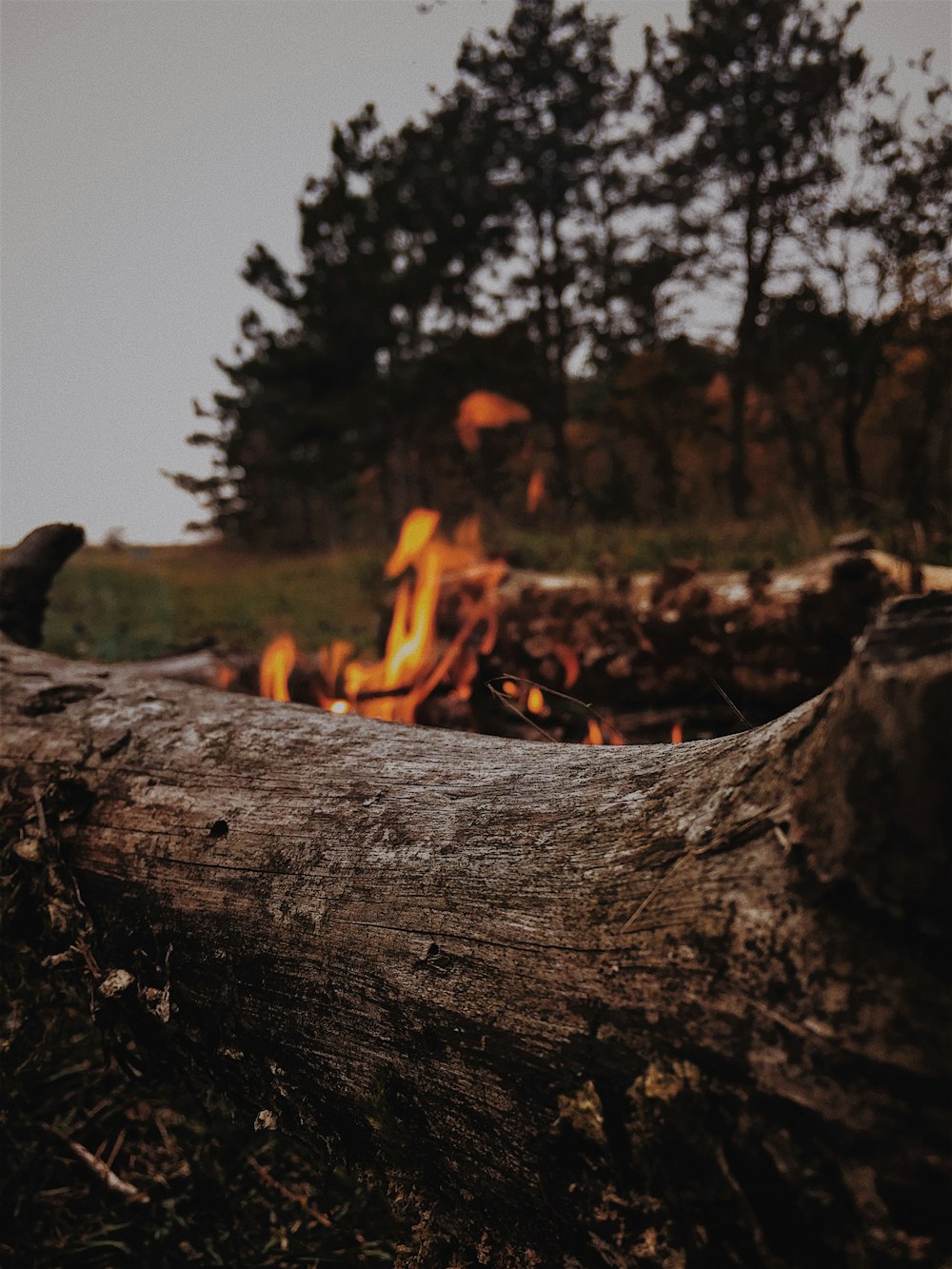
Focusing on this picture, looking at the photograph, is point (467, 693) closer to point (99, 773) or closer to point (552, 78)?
point (99, 773)

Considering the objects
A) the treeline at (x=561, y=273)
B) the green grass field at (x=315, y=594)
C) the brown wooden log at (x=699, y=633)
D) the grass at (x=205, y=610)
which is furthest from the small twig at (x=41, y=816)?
the treeline at (x=561, y=273)

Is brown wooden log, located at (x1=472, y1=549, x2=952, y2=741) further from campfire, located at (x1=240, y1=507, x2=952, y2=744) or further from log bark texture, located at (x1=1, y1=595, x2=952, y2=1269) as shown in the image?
log bark texture, located at (x1=1, y1=595, x2=952, y2=1269)

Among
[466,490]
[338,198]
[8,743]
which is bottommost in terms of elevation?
[8,743]

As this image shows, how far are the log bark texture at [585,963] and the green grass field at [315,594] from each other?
9.82 ft

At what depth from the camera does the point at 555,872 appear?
0.89m

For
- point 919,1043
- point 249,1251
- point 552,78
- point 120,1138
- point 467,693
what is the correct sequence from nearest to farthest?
point 919,1043, point 249,1251, point 120,1138, point 467,693, point 552,78

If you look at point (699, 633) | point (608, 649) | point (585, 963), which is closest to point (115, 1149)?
point (585, 963)

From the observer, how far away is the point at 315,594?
15.7m

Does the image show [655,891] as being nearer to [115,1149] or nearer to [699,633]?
[115,1149]

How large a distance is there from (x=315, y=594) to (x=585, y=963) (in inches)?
607

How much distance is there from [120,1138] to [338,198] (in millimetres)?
20871

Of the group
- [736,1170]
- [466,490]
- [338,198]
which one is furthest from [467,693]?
[466,490]

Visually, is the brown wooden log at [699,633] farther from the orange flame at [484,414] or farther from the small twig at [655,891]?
the orange flame at [484,414]

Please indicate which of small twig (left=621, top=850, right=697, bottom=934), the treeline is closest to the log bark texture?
small twig (left=621, top=850, right=697, bottom=934)
